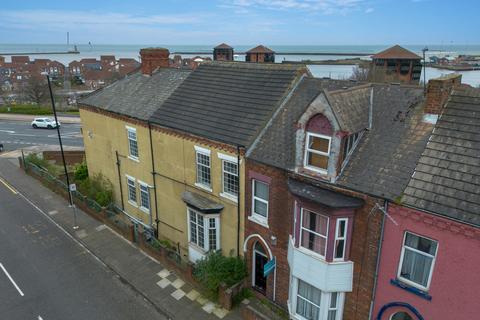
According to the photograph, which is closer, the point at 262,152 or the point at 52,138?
the point at 262,152

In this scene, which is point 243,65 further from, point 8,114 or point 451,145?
point 8,114

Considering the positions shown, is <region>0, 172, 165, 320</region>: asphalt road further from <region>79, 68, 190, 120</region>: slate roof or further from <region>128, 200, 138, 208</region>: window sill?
<region>79, 68, 190, 120</region>: slate roof

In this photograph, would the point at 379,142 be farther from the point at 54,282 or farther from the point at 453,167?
the point at 54,282

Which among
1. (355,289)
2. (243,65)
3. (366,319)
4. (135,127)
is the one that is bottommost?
(366,319)

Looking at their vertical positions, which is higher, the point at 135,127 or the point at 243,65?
the point at 243,65

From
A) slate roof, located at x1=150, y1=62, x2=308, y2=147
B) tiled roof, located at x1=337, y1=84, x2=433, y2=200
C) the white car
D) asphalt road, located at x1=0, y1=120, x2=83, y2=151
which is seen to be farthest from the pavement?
the white car

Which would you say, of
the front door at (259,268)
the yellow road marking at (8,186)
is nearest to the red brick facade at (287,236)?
the front door at (259,268)

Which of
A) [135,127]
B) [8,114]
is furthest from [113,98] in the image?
[8,114]
